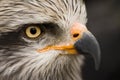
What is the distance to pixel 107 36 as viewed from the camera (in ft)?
29.1

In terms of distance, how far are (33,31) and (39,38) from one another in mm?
87

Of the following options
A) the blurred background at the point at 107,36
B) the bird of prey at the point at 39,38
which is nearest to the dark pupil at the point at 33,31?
the bird of prey at the point at 39,38

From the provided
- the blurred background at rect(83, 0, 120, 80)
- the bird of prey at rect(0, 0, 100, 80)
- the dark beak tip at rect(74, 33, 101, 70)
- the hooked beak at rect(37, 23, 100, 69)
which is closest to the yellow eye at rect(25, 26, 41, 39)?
the bird of prey at rect(0, 0, 100, 80)

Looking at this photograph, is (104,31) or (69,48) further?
(104,31)

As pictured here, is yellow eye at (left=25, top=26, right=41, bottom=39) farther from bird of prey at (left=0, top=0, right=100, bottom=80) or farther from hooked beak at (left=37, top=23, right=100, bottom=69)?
hooked beak at (left=37, top=23, right=100, bottom=69)

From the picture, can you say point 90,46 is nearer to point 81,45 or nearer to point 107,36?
→ point 81,45

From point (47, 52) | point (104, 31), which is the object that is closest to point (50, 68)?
point (47, 52)

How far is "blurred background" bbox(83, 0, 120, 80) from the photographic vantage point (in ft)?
29.1

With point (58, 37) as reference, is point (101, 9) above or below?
above

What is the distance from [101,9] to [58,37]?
4.03m

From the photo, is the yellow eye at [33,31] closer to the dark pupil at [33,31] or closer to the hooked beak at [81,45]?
the dark pupil at [33,31]

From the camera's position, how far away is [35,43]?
5113 mm

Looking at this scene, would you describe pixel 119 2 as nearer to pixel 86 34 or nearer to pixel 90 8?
pixel 90 8

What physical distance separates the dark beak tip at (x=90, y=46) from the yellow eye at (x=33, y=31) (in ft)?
1.14
